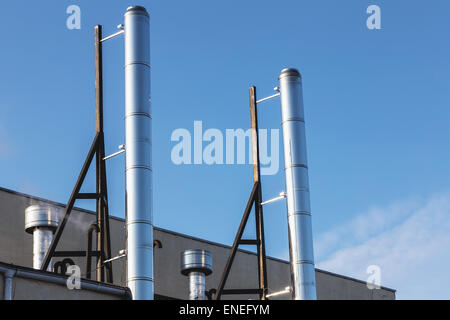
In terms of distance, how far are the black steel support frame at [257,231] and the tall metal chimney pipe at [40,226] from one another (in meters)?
5.10

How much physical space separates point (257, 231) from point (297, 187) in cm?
189

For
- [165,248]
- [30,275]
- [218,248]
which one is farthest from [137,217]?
[218,248]

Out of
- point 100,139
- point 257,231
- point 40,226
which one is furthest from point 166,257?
point 100,139

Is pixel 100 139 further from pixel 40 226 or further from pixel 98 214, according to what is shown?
pixel 40 226

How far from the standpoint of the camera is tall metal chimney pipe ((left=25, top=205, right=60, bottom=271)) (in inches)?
905

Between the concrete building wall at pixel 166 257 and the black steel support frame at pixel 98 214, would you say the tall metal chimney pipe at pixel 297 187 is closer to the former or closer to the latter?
the concrete building wall at pixel 166 257

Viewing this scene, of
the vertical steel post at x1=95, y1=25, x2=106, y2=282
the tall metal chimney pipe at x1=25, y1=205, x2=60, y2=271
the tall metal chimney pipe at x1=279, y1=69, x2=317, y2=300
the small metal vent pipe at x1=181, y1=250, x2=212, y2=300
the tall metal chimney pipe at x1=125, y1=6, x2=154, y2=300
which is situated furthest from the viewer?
the small metal vent pipe at x1=181, y1=250, x2=212, y2=300

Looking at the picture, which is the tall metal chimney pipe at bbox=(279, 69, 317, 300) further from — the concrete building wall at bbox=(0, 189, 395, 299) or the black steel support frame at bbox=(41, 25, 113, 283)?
the black steel support frame at bbox=(41, 25, 113, 283)

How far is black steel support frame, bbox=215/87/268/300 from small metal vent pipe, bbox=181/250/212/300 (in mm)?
568

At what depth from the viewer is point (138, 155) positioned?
71.7 ft

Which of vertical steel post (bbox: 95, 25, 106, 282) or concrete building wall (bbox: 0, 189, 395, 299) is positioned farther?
concrete building wall (bbox: 0, 189, 395, 299)

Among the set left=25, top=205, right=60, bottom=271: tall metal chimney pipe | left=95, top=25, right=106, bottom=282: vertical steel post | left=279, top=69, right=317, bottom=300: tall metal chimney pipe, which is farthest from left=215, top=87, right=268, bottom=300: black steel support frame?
left=25, top=205, right=60, bottom=271: tall metal chimney pipe

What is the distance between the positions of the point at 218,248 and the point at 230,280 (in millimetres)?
1219

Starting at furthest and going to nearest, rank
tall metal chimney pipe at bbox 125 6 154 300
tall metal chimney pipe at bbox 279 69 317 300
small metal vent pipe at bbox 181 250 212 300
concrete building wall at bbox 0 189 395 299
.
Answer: small metal vent pipe at bbox 181 250 212 300, concrete building wall at bbox 0 189 395 299, tall metal chimney pipe at bbox 279 69 317 300, tall metal chimney pipe at bbox 125 6 154 300
